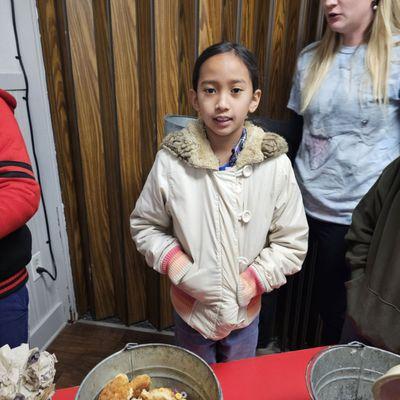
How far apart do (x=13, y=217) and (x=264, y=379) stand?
731 millimetres

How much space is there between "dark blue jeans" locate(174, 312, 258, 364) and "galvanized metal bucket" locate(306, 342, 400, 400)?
0.50 metres

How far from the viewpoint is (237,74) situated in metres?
0.97

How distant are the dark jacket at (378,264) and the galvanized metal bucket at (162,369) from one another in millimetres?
523

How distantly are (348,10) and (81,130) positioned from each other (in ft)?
4.04

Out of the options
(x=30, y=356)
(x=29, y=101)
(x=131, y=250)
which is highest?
(x=29, y=101)

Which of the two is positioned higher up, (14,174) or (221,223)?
(14,174)

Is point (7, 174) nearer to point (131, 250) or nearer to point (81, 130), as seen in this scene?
point (81, 130)

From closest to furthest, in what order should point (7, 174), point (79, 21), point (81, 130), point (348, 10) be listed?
point (7, 174) → point (348, 10) → point (79, 21) → point (81, 130)

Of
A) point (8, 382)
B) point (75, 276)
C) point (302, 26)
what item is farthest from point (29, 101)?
point (8, 382)

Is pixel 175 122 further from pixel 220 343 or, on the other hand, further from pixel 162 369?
pixel 162 369

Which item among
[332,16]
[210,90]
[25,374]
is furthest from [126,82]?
[25,374]

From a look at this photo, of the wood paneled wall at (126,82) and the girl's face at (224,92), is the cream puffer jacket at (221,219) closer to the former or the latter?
the girl's face at (224,92)

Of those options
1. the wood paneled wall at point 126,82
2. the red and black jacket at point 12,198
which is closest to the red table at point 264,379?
the red and black jacket at point 12,198

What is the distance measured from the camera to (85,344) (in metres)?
1.96
